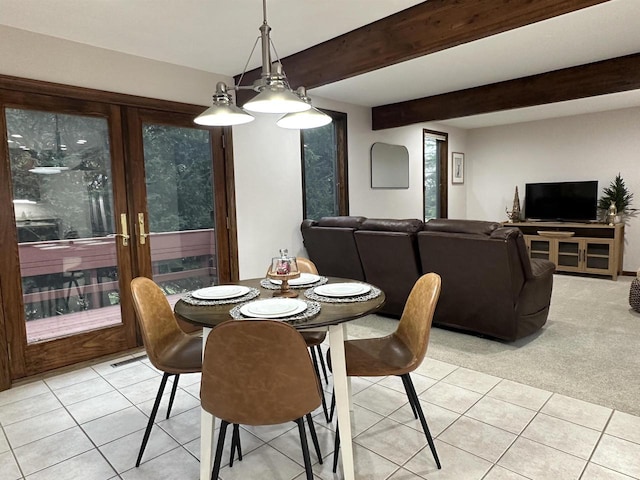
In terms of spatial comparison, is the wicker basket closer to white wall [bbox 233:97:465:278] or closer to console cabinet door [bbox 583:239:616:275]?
console cabinet door [bbox 583:239:616:275]

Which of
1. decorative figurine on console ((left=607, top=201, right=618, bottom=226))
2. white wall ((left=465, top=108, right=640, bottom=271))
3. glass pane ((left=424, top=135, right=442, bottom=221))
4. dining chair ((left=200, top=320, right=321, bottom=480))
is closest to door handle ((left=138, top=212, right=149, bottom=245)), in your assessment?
dining chair ((left=200, top=320, right=321, bottom=480))

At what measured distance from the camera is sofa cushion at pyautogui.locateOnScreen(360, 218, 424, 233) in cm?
341

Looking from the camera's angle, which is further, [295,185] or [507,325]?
[295,185]

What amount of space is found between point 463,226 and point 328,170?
243cm

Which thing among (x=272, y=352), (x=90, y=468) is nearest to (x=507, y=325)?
(x=272, y=352)

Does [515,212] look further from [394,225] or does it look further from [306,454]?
[306,454]

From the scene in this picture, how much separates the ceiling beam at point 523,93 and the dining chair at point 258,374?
405 centimetres

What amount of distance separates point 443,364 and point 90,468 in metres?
2.25

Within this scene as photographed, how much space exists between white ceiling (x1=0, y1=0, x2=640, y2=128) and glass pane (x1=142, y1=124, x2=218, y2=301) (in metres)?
0.69

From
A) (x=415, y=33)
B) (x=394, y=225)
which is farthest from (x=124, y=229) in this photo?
(x=415, y=33)

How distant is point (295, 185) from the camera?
459 cm

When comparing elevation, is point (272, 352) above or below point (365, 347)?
above

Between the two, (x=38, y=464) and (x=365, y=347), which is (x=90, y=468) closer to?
(x=38, y=464)

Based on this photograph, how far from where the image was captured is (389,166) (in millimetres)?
5766
